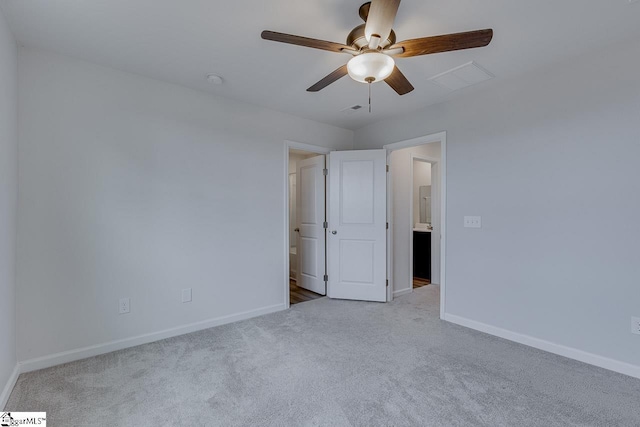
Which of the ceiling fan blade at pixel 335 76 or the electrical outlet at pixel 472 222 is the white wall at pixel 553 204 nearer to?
the electrical outlet at pixel 472 222

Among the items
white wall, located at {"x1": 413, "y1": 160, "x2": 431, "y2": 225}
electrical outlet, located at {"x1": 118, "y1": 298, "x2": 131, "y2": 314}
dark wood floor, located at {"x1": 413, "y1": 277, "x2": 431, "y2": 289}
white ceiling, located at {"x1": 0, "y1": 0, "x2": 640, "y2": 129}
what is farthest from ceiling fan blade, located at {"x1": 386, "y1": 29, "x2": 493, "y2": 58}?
white wall, located at {"x1": 413, "y1": 160, "x2": 431, "y2": 225}

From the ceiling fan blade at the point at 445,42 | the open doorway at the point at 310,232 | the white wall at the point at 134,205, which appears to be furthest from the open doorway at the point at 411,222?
the ceiling fan blade at the point at 445,42

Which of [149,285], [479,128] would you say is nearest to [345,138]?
[479,128]

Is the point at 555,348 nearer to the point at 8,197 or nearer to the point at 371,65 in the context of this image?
the point at 371,65

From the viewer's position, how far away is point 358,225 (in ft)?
13.0

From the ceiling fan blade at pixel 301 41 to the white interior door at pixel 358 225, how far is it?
2.26 metres

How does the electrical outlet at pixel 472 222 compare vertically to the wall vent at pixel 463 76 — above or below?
below

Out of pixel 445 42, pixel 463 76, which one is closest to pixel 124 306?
pixel 445 42

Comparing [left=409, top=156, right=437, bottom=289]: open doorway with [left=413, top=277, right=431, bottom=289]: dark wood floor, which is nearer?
[left=413, top=277, right=431, bottom=289]: dark wood floor

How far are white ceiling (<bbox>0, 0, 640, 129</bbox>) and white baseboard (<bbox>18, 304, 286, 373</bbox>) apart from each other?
2297mm

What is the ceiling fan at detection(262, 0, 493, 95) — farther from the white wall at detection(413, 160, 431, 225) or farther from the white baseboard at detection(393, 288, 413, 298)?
the white wall at detection(413, 160, 431, 225)

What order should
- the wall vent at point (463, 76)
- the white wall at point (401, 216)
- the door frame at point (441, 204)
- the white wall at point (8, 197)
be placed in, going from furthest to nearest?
the white wall at point (401, 216) < the door frame at point (441, 204) < the wall vent at point (463, 76) < the white wall at point (8, 197)

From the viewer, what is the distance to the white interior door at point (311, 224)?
4.21 meters

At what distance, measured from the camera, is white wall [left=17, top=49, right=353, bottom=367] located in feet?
7.32
